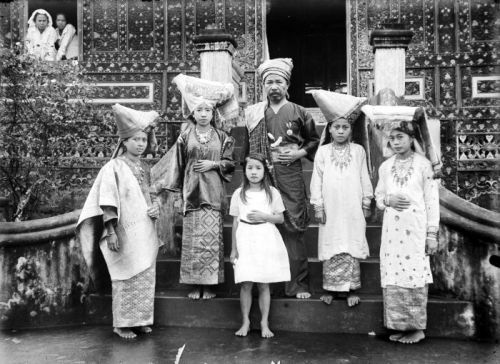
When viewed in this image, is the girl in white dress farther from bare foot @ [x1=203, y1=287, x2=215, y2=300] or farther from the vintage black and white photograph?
bare foot @ [x1=203, y1=287, x2=215, y2=300]

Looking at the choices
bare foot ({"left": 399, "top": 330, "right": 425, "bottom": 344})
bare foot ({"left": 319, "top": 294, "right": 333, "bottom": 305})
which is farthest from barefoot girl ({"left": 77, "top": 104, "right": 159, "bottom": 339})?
bare foot ({"left": 399, "top": 330, "right": 425, "bottom": 344})

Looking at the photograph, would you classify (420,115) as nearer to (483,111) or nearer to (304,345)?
(304,345)

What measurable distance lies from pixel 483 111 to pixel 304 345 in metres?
6.06

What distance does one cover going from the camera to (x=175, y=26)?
31.5ft

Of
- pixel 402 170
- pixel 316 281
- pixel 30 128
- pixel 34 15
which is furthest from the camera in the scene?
pixel 34 15

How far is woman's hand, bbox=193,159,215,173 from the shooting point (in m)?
5.01

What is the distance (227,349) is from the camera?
427 centimetres

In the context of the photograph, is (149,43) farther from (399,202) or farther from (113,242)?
(399,202)

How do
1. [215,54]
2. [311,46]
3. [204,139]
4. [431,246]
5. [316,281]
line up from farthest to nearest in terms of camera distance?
[311,46] → [215,54] → [316,281] → [204,139] → [431,246]

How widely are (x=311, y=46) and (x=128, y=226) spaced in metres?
9.65

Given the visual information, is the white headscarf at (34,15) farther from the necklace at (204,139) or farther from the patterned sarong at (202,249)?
the patterned sarong at (202,249)

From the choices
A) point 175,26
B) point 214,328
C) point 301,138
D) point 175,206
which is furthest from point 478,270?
point 175,26

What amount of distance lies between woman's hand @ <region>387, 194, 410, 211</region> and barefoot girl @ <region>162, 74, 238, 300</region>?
1.49 meters

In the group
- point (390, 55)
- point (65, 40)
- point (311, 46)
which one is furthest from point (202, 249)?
point (311, 46)
